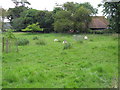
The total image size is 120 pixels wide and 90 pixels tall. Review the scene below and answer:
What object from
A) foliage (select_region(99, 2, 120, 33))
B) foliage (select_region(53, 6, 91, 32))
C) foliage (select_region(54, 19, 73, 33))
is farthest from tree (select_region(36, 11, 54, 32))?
foliage (select_region(99, 2, 120, 33))

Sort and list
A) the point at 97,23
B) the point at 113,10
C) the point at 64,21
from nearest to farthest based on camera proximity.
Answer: the point at 113,10 → the point at 64,21 → the point at 97,23

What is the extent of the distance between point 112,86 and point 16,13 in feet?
113

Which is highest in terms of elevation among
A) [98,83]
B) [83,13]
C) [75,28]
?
[83,13]

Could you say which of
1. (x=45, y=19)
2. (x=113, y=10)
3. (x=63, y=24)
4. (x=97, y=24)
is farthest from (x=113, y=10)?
(x=97, y=24)

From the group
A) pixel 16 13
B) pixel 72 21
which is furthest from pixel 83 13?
pixel 16 13

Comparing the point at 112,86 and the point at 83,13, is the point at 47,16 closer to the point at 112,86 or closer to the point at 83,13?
the point at 83,13

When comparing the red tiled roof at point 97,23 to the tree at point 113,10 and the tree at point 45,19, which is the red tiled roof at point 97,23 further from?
the tree at point 113,10

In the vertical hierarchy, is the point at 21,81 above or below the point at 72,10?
below

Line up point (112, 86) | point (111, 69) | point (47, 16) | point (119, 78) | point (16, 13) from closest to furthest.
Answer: point (112, 86) → point (119, 78) → point (111, 69) → point (47, 16) → point (16, 13)

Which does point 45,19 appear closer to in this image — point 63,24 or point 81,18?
point 63,24

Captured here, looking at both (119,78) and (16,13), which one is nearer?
(119,78)

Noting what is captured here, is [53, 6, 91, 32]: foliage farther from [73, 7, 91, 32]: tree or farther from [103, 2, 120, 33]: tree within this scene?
[103, 2, 120, 33]: tree

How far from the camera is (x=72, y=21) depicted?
23.1 m

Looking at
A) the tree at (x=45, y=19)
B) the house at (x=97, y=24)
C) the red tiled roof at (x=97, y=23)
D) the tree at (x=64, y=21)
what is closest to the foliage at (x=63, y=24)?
the tree at (x=64, y=21)
